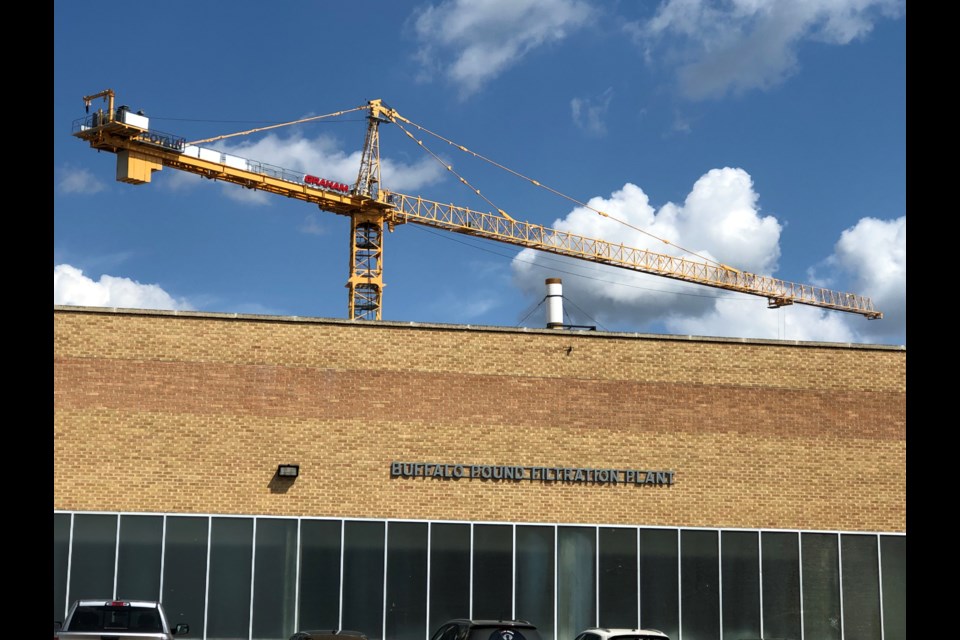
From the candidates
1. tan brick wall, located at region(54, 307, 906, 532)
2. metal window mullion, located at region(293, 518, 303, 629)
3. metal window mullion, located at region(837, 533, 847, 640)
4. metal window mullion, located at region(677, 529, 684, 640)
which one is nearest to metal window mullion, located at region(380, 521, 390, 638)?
tan brick wall, located at region(54, 307, 906, 532)

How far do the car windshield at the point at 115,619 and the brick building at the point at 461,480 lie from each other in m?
7.49

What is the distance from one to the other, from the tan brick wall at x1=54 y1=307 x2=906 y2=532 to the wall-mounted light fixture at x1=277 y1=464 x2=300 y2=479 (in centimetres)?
23

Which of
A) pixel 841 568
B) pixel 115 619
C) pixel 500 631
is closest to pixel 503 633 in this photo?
pixel 500 631

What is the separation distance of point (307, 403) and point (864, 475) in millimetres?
13401

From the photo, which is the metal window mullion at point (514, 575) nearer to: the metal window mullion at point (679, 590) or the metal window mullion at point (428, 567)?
the metal window mullion at point (428, 567)

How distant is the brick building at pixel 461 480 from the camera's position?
24.2m

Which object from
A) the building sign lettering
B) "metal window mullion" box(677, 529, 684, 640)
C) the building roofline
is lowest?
"metal window mullion" box(677, 529, 684, 640)

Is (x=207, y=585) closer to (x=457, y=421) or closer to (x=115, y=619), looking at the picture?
(x=457, y=421)

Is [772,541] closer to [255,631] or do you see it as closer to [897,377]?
[897,377]

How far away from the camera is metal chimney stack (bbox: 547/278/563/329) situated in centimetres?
3014

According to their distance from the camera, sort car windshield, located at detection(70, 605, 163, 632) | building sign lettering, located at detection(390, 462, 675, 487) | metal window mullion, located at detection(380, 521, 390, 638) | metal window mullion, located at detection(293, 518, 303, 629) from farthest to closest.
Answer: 1. building sign lettering, located at detection(390, 462, 675, 487)
2. metal window mullion, located at detection(380, 521, 390, 638)
3. metal window mullion, located at detection(293, 518, 303, 629)
4. car windshield, located at detection(70, 605, 163, 632)

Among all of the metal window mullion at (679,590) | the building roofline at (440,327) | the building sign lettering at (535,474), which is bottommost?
the metal window mullion at (679,590)

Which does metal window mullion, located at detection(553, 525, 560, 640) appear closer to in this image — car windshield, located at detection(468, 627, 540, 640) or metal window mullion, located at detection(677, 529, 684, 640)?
metal window mullion, located at detection(677, 529, 684, 640)

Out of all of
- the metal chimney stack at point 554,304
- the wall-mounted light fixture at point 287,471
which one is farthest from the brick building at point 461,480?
the metal chimney stack at point 554,304
